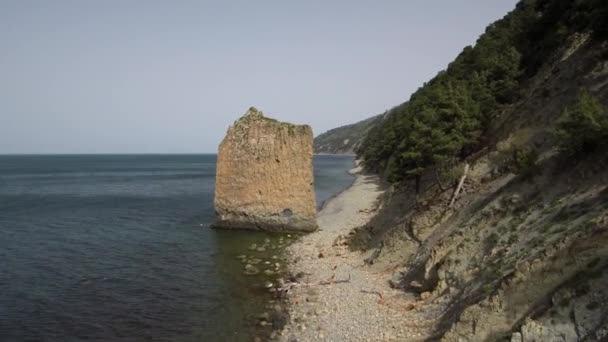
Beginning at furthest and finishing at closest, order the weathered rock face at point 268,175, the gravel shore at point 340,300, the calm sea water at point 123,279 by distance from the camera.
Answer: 1. the weathered rock face at point 268,175
2. the calm sea water at point 123,279
3. the gravel shore at point 340,300

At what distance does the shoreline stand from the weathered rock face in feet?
13.3

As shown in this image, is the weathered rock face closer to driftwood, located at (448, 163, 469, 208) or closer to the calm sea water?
the calm sea water

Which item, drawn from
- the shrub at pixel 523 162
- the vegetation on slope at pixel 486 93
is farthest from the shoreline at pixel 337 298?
the shrub at pixel 523 162

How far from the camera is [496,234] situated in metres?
17.9

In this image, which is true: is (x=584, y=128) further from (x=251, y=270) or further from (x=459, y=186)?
(x=251, y=270)

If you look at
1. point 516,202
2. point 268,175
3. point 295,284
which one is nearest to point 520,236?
point 516,202

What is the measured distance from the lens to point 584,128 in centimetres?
1730

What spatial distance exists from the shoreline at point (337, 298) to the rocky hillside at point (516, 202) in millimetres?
921

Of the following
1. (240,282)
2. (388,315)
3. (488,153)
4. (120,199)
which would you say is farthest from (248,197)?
(120,199)

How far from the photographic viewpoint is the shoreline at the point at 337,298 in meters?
17.3

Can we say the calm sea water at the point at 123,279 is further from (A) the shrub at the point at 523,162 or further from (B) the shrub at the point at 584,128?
(B) the shrub at the point at 584,128

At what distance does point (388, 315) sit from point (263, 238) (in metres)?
19.9

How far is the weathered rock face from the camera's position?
127 feet

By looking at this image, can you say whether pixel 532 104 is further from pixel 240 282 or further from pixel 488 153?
pixel 240 282
